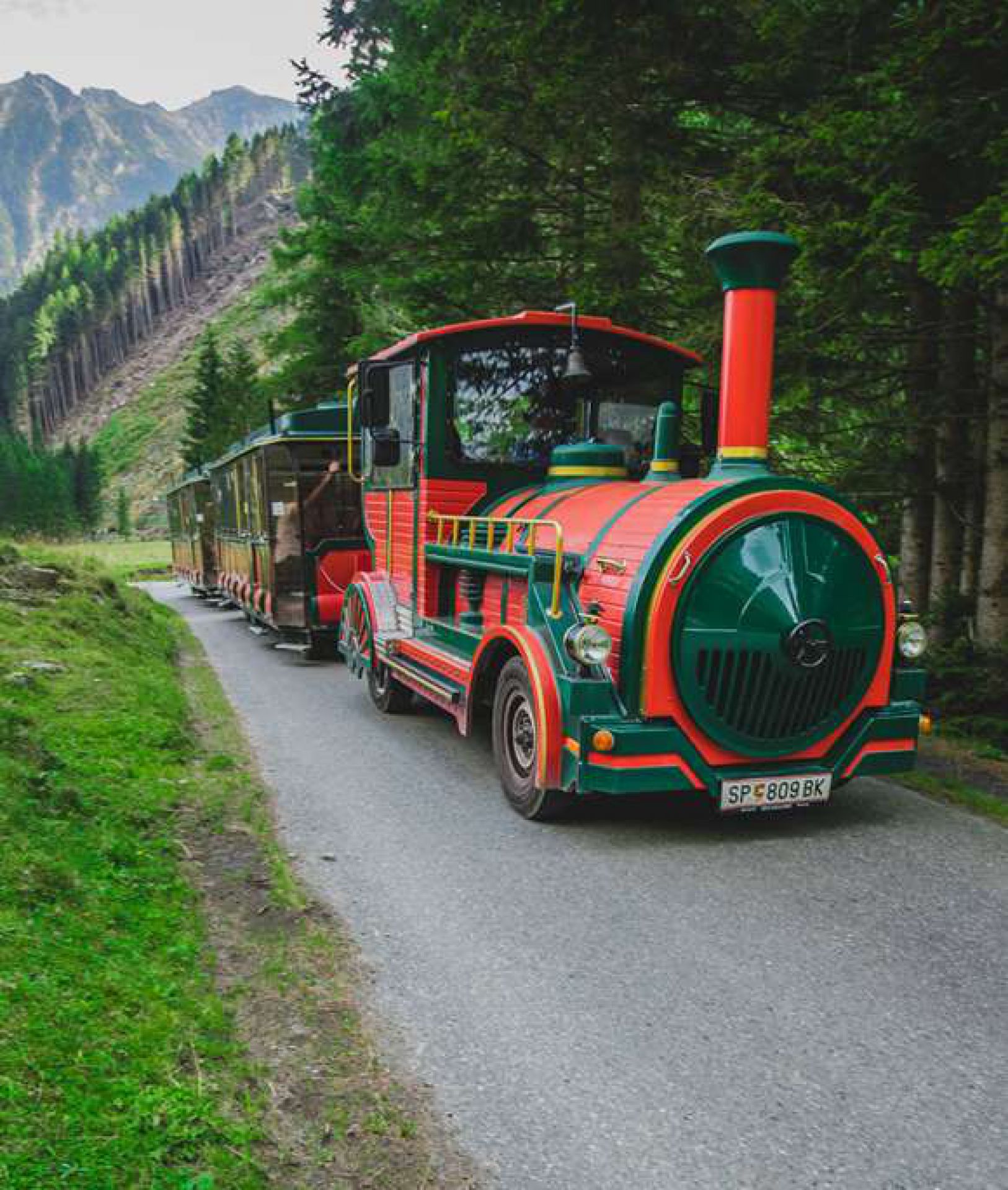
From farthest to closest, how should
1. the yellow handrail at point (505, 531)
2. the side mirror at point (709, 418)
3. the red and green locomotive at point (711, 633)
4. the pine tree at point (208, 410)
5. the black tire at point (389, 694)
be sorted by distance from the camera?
1. the pine tree at point (208, 410)
2. the black tire at point (389, 694)
3. the side mirror at point (709, 418)
4. the yellow handrail at point (505, 531)
5. the red and green locomotive at point (711, 633)

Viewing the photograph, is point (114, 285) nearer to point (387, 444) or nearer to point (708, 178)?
point (708, 178)

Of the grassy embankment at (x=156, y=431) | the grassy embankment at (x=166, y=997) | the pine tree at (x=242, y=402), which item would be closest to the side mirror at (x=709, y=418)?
the grassy embankment at (x=166, y=997)

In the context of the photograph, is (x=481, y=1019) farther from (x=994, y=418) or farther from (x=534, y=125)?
(x=534, y=125)

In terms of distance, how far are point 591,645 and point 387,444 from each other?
9.81 feet

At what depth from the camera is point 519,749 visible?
5.29m

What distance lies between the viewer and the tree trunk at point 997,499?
699 cm

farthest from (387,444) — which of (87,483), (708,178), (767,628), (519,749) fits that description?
(87,483)

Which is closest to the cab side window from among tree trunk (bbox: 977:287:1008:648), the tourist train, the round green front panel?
the tourist train

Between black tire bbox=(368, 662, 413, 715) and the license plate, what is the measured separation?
12.7ft

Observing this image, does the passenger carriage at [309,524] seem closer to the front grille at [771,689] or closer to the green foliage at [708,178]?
the green foliage at [708,178]

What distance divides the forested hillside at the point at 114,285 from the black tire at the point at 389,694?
10946 centimetres

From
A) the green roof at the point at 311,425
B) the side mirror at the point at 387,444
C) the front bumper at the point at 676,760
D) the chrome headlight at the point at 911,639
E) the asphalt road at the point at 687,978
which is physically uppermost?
the green roof at the point at 311,425

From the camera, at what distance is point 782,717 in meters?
4.70

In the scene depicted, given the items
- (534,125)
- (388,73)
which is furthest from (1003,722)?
(388,73)
